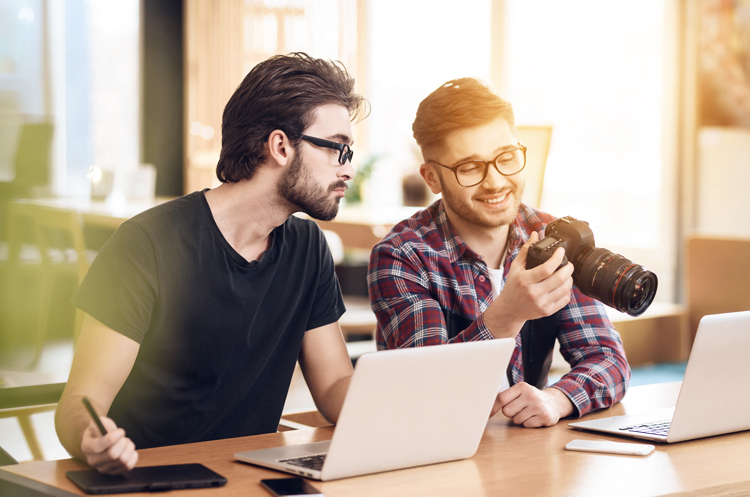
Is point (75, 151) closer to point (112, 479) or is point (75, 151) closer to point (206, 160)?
point (206, 160)

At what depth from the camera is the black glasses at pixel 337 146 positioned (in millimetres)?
1435

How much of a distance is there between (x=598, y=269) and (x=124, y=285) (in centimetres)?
74

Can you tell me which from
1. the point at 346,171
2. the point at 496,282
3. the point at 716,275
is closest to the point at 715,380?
the point at 496,282

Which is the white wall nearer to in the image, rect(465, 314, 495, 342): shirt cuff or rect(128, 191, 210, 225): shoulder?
rect(465, 314, 495, 342): shirt cuff

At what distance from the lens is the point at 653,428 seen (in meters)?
1.24

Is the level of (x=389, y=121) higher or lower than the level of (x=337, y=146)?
higher

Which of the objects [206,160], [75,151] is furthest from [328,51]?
[75,151]

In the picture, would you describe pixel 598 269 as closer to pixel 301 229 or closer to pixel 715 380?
pixel 715 380

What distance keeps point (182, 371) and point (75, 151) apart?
6376mm

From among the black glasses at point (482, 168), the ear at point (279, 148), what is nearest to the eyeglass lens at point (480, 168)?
the black glasses at point (482, 168)

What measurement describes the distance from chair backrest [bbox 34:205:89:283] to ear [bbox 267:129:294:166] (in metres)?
1.59

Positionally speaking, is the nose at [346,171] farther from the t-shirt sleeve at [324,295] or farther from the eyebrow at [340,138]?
the t-shirt sleeve at [324,295]

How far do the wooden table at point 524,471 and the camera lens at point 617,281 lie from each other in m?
0.21

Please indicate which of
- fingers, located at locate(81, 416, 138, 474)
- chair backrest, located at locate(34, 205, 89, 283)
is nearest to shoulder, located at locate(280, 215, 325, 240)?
fingers, located at locate(81, 416, 138, 474)
